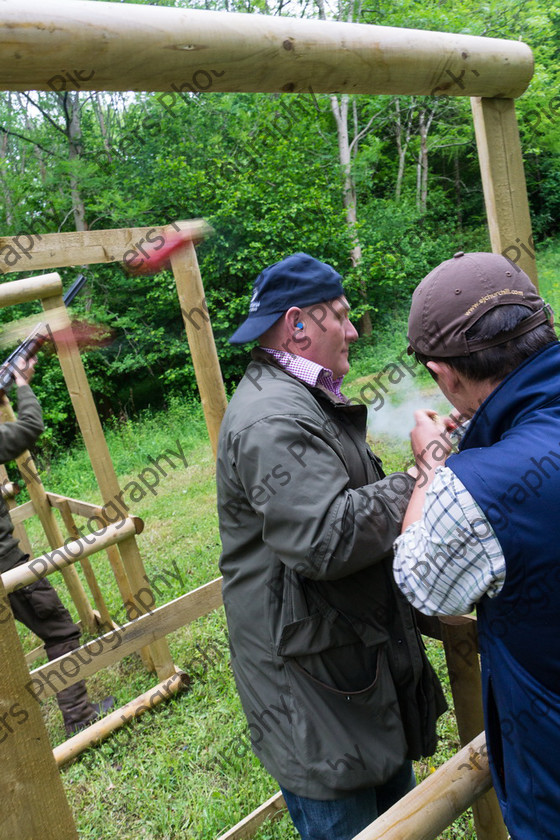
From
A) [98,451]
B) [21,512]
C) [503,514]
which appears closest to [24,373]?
[98,451]

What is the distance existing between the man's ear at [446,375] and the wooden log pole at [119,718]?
3.25m

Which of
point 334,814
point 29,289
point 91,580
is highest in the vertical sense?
point 29,289

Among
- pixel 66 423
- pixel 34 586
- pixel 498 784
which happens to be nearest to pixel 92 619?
pixel 34 586

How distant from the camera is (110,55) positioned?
3.32ft

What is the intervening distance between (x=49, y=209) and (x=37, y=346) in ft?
38.2

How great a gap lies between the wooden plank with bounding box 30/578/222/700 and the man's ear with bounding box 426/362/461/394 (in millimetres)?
2293

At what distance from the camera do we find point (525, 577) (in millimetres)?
1003

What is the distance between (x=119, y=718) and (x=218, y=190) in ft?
39.9

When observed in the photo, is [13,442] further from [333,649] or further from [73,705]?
[333,649]

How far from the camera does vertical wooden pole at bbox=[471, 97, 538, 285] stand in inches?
65.9

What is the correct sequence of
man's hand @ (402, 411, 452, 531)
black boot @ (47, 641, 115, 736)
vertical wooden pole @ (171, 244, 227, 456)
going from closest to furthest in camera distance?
1. man's hand @ (402, 411, 452, 531)
2. vertical wooden pole @ (171, 244, 227, 456)
3. black boot @ (47, 641, 115, 736)

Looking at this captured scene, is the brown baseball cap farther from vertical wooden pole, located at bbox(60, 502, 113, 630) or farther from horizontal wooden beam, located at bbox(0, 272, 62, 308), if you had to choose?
vertical wooden pole, located at bbox(60, 502, 113, 630)

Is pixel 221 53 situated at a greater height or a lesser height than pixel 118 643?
greater

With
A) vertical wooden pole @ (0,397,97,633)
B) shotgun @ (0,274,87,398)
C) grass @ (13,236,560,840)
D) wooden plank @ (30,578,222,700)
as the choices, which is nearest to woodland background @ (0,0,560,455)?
grass @ (13,236,560,840)
